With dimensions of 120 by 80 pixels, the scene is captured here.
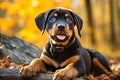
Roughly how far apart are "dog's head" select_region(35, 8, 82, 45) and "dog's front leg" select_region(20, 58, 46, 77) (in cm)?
51

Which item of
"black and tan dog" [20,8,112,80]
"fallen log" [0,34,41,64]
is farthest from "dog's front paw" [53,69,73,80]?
"fallen log" [0,34,41,64]

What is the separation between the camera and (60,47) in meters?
7.29

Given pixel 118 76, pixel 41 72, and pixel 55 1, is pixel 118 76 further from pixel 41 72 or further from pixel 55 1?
pixel 55 1

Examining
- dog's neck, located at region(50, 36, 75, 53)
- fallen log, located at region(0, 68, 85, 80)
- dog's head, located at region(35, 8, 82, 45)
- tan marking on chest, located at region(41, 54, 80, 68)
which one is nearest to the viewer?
fallen log, located at region(0, 68, 85, 80)

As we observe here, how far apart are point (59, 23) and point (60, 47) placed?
2.02ft

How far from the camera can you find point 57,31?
22.3 ft

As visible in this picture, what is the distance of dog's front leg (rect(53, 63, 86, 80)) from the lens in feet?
21.5

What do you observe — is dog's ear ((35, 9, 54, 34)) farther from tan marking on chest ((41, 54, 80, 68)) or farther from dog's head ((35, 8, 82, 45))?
A: tan marking on chest ((41, 54, 80, 68))

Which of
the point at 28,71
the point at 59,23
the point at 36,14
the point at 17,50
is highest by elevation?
the point at 59,23

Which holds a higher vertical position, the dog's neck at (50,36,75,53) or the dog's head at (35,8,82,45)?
the dog's head at (35,8,82,45)

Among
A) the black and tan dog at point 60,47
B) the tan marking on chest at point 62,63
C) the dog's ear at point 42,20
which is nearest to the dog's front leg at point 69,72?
the black and tan dog at point 60,47

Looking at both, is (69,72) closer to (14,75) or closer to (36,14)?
(14,75)

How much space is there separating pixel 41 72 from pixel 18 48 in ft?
7.90

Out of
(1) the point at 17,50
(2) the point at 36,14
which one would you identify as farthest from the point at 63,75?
(2) the point at 36,14
